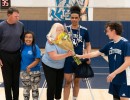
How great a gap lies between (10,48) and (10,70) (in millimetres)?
412

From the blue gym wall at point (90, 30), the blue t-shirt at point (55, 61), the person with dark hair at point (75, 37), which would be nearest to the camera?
the blue t-shirt at point (55, 61)

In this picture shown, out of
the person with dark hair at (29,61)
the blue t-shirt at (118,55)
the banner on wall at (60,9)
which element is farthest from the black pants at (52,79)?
the banner on wall at (60,9)

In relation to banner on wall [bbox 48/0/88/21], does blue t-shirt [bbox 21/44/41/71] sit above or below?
below

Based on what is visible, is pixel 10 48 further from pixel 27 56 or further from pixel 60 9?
pixel 60 9

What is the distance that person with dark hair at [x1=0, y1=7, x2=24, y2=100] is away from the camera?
5215 millimetres

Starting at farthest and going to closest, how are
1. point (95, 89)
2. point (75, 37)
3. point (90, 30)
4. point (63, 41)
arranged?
1. point (90, 30)
2. point (95, 89)
3. point (75, 37)
4. point (63, 41)

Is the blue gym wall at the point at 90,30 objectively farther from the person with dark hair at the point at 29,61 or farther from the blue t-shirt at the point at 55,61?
the blue t-shirt at the point at 55,61

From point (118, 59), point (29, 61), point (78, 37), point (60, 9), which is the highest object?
point (60, 9)

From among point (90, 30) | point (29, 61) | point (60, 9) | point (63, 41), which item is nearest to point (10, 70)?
point (29, 61)

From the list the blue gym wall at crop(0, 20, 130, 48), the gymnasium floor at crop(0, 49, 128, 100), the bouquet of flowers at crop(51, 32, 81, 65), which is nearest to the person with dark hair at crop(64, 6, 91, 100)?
the bouquet of flowers at crop(51, 32, 81, 65)

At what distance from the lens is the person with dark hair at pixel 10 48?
5.21 m

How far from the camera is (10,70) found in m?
5.38

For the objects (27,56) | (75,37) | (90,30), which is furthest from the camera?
(90,30)

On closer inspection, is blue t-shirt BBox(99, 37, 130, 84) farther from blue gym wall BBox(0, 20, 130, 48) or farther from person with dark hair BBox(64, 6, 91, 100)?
blue gym wall BBox(0, 20, 130, 48)
